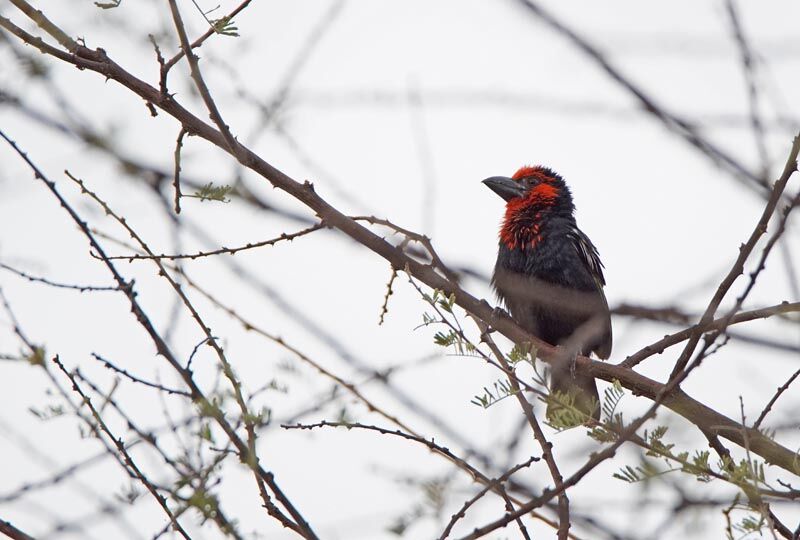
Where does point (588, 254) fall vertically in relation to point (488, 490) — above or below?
above

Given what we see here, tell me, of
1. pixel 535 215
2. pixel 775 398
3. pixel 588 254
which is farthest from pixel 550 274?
pixel 775 398

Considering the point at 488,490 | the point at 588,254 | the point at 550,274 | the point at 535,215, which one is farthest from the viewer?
the point at 535,215

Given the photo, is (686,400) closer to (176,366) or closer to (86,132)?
(176,366)

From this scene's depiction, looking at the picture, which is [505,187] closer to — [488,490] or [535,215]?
[535,215]

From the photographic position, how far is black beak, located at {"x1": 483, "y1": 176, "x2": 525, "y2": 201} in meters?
6.18

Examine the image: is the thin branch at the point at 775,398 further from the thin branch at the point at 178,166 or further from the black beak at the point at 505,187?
the black beak at the point at 505,187

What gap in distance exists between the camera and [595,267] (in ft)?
18.4

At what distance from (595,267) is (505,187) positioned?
928 mm

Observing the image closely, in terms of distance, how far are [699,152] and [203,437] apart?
1572 mm

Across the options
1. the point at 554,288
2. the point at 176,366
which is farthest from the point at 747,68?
the point at 554,288

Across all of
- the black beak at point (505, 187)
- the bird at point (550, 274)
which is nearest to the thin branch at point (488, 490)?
the bird at point (550, 274)

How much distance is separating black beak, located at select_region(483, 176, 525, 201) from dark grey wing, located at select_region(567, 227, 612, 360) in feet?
1.80

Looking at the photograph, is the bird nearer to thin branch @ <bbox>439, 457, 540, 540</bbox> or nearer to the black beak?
the black beak

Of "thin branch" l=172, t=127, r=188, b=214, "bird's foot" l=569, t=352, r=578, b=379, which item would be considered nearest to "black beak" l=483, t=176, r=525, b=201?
"bird's foot" l=569, t=352, r=578, b=379
